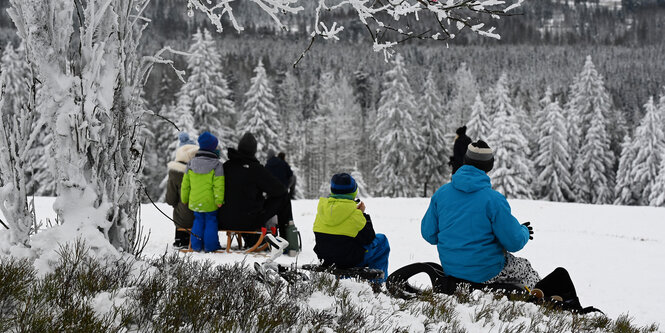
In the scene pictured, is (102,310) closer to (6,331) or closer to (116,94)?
(6,331)

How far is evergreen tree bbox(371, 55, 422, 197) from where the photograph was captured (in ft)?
135

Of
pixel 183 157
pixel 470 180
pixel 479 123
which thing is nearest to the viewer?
pixel 470 180

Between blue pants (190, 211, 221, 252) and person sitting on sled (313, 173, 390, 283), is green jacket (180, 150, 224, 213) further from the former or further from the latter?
person sitting on sled (313, 173, 390, 283)

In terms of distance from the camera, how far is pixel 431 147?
42406 millimetres

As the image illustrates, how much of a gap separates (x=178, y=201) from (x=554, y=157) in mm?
40670

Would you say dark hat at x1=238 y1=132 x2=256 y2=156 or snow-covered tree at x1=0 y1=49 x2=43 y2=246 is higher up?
snow-covered tree at x1=0 y1=49 x2=43 y2=246

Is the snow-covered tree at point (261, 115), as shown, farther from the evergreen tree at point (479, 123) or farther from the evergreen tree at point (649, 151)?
the evergreen tree at point (649, 151)

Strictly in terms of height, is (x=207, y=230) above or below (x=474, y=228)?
below

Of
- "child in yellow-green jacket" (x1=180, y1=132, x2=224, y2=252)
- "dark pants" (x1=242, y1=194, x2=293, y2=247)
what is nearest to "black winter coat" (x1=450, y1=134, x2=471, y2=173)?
"dark pants" (x1=242, y1=194, x2=293, y2=247)

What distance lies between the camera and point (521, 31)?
180125 millimetres

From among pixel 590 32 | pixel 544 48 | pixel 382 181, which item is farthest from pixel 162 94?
pixel 590 32

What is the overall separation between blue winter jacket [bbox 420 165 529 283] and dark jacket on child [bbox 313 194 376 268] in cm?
107

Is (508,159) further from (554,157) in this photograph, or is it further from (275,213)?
(275,213)

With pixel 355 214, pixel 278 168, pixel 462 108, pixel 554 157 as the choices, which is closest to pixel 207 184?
pixel 278 168
